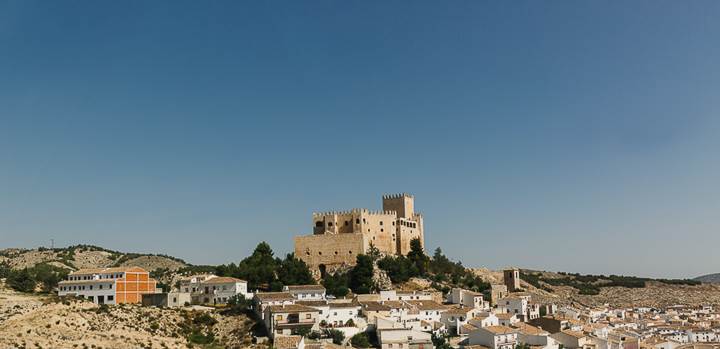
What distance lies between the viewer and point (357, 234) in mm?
63656

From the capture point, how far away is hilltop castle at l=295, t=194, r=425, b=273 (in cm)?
6347

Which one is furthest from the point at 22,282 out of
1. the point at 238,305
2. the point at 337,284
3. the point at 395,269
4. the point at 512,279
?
the point at 512,279

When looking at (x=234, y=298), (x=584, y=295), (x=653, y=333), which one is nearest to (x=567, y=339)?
(x=653, y=333)

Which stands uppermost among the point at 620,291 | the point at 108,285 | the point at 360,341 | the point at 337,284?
the point at 108,285

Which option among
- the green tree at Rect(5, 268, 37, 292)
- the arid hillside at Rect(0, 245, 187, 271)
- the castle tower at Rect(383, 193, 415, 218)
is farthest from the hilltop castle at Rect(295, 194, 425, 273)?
the arid hillside at Rect(0, 245, 187, 271)

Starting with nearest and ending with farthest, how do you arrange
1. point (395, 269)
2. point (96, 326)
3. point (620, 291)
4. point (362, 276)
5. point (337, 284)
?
1. point (96, 326)
2. point (337, 284)
3. point (362, 276)
4. point (395, 269)
5. point (620, 291)

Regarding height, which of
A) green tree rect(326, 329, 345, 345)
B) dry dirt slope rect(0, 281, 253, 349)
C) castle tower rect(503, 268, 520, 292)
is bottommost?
green tree rect(326, 329, 345, 345)

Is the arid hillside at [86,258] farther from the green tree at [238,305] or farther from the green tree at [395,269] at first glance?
the green tree at [238,305]

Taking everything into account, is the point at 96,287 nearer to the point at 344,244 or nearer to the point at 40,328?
the point at 40,328

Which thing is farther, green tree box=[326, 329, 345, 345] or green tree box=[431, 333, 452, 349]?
green tree box=[431, 333, 452, 349]

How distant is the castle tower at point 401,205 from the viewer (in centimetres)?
7062

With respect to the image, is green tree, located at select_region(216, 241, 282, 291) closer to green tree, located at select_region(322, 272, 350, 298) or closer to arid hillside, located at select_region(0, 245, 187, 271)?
green tree, located at select_region(322, 272, 350, 298)

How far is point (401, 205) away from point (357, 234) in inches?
342

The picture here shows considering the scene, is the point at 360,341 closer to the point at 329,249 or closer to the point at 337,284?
the point at 337,284
